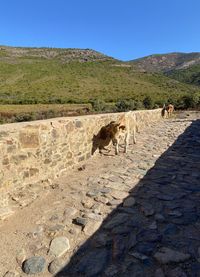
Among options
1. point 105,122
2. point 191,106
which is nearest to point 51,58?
point 191,106

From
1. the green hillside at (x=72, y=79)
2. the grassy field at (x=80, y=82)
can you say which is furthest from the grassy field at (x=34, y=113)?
the grassy field at (x=80, y=82)

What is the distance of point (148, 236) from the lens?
345cm

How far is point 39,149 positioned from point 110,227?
1.95 meters

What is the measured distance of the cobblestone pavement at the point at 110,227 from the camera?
2.96m

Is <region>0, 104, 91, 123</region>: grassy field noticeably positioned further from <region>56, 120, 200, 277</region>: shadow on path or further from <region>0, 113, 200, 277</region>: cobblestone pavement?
<region>56, 120, 200, 277</region>: shadow on path

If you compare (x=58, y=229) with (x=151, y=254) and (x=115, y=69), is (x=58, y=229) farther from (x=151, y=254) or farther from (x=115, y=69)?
(x=115, y=69)

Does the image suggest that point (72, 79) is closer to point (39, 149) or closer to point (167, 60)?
point (39, 149)

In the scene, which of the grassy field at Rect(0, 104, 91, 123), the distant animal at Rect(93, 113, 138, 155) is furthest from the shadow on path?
the grassy field at Rect(0, 104, 91, 123)

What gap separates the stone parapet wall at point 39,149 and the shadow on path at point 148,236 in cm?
146

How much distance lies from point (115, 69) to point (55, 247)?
6535 centimetres

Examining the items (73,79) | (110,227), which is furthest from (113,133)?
(73,79)

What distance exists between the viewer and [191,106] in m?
28.4

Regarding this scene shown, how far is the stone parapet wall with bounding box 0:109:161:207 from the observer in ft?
14.5

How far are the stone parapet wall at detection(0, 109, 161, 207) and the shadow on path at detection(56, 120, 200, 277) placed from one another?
1461 millimetres
